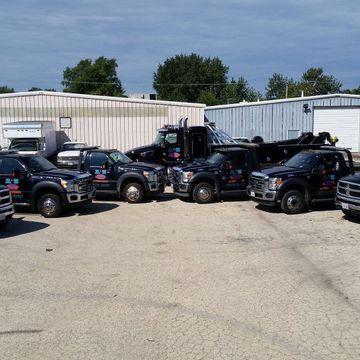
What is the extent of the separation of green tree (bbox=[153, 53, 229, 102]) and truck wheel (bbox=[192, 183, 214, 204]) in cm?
7651

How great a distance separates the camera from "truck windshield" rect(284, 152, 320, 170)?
44.0 ft

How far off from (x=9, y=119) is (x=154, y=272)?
78.5ft

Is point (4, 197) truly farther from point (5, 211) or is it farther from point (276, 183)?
point (276, 183)

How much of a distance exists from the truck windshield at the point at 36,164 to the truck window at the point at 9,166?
0.22 metres

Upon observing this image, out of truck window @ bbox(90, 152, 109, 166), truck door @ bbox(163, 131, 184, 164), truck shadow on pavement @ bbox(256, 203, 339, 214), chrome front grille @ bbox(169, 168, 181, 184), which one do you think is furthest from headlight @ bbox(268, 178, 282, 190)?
truck door @ bbox(163, 131, 184, 164)

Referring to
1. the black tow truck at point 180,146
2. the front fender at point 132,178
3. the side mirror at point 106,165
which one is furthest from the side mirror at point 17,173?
the black tow truck at point 180,146

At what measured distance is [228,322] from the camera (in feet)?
17.9

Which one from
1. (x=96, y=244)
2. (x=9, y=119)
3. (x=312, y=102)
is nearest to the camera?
(x=96, y=244)

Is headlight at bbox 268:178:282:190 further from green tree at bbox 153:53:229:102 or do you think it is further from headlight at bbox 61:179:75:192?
green tree at bbox 153:53:229:102

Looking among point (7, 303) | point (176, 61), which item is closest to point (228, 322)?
point (7, 303)

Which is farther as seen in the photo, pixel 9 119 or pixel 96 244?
pixel 9 119

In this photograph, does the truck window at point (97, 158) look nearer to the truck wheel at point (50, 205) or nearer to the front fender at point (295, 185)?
the truck wheel at point (50, 205)

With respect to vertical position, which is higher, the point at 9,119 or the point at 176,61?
the point at 176,61

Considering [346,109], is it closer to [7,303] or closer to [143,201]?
[143,201]
